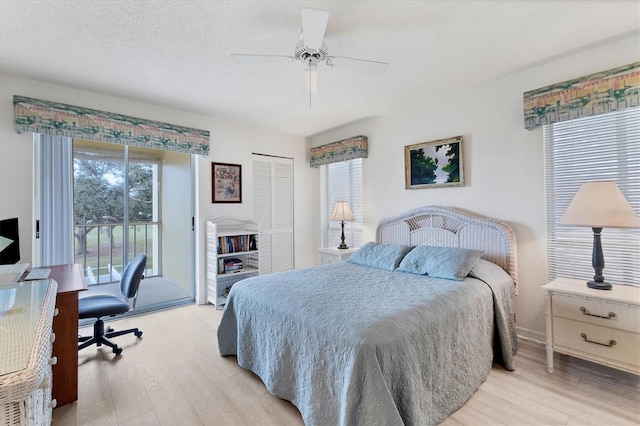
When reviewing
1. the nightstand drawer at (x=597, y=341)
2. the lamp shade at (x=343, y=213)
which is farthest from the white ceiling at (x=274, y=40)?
the nightstand drawer at (x=597, y=341)

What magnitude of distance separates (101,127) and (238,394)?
302 centimetres

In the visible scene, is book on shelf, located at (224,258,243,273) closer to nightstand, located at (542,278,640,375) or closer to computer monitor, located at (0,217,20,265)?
computer monitor, located at (0,217,20,265)

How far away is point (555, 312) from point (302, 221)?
3.58 metres

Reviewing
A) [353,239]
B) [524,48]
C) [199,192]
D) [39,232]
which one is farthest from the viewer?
[353,239]

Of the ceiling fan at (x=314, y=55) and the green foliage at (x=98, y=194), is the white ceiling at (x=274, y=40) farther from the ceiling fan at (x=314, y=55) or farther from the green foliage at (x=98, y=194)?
the green foliage at (x=98, y=194)

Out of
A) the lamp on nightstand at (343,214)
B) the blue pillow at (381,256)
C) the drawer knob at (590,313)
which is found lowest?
the drawer knob at (590,313)

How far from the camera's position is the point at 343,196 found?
4.59m

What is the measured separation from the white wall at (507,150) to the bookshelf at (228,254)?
213 cm

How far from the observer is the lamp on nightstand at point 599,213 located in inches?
77.8

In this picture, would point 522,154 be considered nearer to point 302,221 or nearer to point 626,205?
point 626,205

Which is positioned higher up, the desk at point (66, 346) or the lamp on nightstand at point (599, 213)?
the lamp on nightstand at point (599, 213)

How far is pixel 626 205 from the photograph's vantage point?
6.54ft

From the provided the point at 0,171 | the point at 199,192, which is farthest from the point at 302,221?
the point at 0,171

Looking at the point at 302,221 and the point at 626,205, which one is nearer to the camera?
the point at 626,205
